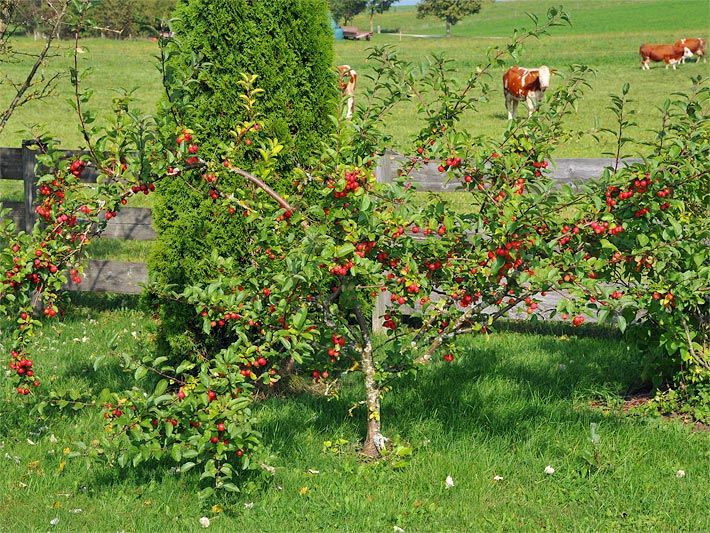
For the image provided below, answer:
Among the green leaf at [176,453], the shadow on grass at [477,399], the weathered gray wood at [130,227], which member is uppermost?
the weathered gray wood at [130,227]

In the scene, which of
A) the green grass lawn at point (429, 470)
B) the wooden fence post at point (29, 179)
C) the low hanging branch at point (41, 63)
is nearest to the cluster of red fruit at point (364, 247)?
the green grass lawn at point (429, 470)

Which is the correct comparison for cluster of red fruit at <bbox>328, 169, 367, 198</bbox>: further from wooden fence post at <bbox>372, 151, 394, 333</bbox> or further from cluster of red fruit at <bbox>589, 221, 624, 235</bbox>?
wooden fence post at <bbox>372, 151, 394, 333</bbox>

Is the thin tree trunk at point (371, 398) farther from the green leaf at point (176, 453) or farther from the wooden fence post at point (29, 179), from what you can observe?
the wooden fence post at point (29, 179)

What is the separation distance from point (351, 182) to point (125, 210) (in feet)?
16.0

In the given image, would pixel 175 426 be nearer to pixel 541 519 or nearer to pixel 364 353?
pixel 364 353

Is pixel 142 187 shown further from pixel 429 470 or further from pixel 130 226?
pixel 130 226

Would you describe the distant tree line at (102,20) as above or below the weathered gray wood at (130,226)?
above

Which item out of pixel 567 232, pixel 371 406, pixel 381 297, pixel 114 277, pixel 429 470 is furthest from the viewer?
pixel 114 277

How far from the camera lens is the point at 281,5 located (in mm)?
6520

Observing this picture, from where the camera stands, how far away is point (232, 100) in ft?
21.3

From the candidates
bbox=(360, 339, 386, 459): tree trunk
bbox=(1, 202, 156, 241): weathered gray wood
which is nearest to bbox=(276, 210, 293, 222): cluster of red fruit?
bbox=(360, 339, 386, 459): tree trunk

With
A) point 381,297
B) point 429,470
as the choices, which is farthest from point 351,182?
point 381,297

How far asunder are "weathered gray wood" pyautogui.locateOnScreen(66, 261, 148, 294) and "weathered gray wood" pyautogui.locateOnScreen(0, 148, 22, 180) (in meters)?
1.29

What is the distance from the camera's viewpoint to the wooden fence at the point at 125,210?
8492mm
